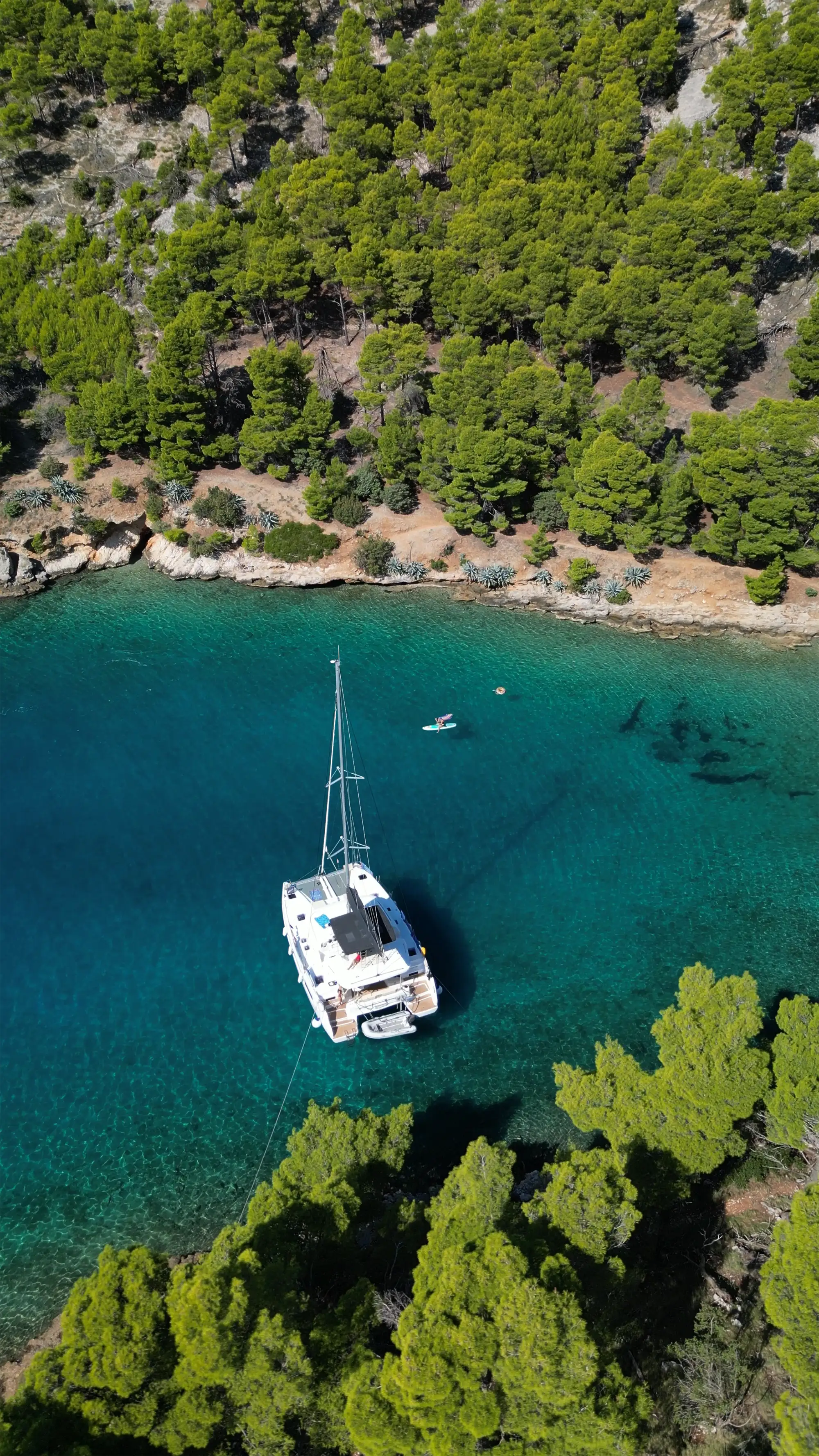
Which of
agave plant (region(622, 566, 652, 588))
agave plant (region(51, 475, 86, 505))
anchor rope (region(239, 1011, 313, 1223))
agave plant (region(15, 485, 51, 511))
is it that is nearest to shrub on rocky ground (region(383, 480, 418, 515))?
agave plant (region(622, 566, 652, 588))

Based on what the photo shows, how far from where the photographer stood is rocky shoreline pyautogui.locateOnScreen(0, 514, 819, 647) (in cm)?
4891

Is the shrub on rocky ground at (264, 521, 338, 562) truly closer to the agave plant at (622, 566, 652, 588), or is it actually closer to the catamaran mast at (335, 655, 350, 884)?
the catamaran mast at (335, 655, 350, 884)

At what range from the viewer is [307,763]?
41375 mm

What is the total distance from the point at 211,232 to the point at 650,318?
30.5 m

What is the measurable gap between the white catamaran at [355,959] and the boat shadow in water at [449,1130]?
2.82 metres

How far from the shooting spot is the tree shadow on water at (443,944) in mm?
31828

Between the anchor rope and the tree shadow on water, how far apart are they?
4062 mm

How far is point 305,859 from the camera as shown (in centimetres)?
3681

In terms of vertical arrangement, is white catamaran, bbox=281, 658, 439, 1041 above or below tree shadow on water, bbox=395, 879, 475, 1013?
above

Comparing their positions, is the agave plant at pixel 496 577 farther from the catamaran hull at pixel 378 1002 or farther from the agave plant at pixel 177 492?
the catamaran hull at pixel 378 1002

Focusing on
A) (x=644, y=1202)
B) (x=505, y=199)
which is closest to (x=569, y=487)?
(x=505, y=199)

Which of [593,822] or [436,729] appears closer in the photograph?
[593,822]

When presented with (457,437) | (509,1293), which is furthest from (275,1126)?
Answer: (457,437)

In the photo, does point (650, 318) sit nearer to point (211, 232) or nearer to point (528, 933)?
point (211, 232)
